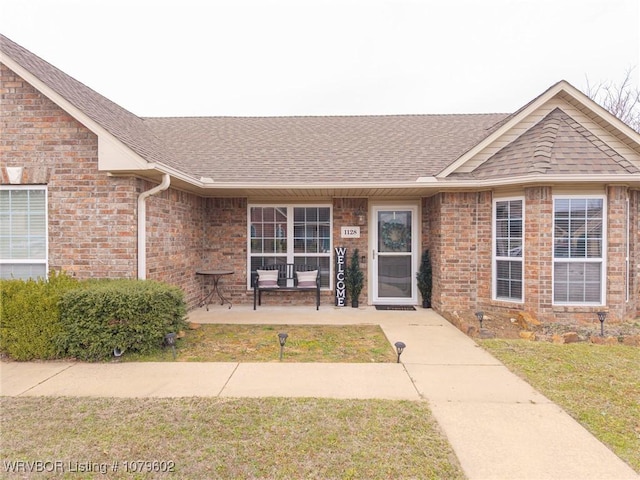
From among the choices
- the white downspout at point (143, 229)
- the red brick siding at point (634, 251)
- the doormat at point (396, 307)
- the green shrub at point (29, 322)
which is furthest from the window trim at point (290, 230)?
the red brick siding at point (634, 251)

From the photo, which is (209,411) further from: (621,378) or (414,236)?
(414,236)

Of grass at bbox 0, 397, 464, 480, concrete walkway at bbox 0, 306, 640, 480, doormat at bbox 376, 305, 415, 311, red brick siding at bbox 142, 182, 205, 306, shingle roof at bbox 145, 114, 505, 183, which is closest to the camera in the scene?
grass at bbox 0, 397, 464, 480

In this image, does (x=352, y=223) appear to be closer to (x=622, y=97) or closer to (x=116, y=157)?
(x=116, y=157)

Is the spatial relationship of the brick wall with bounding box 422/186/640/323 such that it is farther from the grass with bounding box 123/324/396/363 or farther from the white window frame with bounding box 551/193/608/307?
the grass with bounding box 123/324/396/363

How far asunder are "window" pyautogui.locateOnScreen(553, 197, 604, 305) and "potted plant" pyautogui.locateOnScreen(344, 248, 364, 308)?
408 cm

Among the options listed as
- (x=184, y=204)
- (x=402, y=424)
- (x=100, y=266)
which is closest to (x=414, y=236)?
(x=184, y=204)

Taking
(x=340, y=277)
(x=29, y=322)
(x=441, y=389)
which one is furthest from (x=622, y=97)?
(x=29, y=322)

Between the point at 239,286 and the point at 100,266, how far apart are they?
359cm

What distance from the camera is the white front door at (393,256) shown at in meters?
8.89

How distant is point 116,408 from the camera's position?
11.3ft

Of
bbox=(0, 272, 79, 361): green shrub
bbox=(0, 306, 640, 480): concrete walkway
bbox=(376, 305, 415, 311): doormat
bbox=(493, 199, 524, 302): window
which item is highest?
bbox=(493, 199, 524, 302): window

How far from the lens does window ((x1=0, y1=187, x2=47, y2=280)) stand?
235 inches

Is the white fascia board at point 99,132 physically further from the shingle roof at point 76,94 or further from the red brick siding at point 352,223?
the red brick siding at point 352,223

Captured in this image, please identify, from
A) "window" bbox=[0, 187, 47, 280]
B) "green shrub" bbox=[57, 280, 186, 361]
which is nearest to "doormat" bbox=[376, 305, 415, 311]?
"green shrub" bbox=[57, 280, 186, 361]
